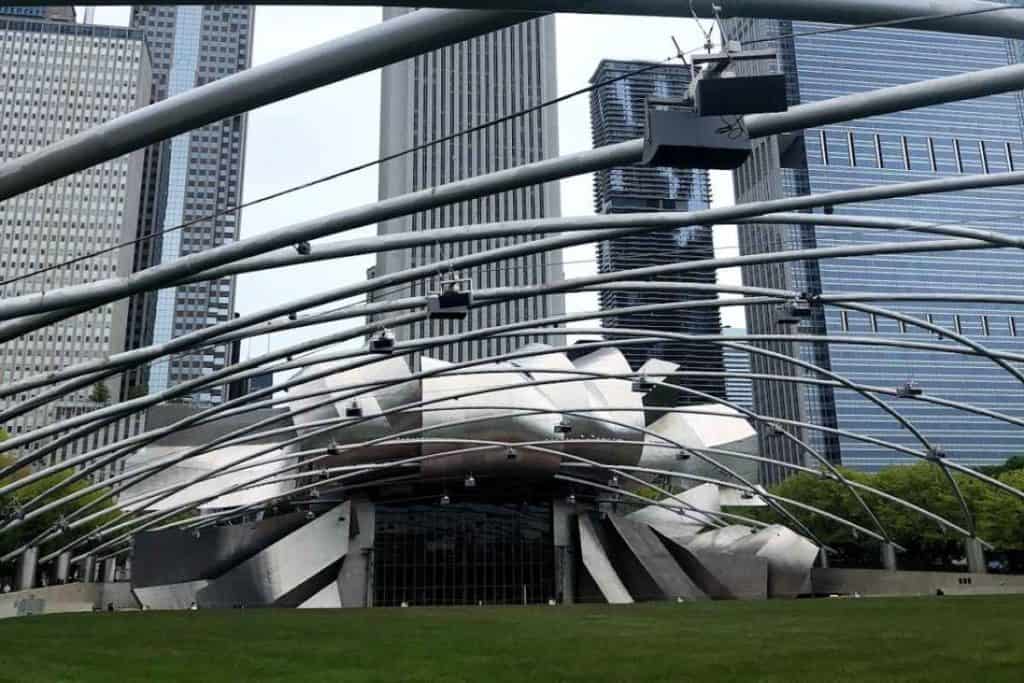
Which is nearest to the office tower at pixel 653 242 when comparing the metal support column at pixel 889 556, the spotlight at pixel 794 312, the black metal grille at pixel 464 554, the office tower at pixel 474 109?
the office tower at pixel 474 109

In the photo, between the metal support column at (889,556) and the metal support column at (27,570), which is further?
the metal support column at (889,556)

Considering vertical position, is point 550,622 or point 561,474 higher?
point 561,474

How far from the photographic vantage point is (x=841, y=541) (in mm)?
72250

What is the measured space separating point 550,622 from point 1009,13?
17641 millimetres

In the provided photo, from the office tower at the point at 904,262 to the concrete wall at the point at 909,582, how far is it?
48.1 meters

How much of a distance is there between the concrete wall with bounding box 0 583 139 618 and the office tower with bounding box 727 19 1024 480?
69.6 meters

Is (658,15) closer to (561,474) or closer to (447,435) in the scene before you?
(447,435)

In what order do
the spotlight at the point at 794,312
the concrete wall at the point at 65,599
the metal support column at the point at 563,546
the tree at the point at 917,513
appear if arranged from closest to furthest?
the spotlight at the point at 794,312 < the concrete wall at the point at 65,599 < the metal support column at the point at 563,546 < the tree at the point at 917,513

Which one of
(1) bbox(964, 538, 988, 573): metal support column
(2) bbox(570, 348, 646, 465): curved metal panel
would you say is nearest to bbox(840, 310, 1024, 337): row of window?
(1) bbox(964, 538, 988, 573): metal support column

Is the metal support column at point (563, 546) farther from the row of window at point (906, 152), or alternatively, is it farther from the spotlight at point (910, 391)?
the row of window at point (906, 152)

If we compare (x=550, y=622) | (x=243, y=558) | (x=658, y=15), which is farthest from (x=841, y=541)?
(x=658, y=15)

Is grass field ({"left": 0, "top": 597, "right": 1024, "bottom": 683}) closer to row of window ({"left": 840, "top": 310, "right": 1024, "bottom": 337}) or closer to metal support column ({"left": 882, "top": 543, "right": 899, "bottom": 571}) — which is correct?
metal support column ({"left": 882, "top": 543, "right": 899, "bottom": 571})

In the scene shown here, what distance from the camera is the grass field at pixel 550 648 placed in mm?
12516

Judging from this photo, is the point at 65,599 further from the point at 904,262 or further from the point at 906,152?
the point at 904,262
